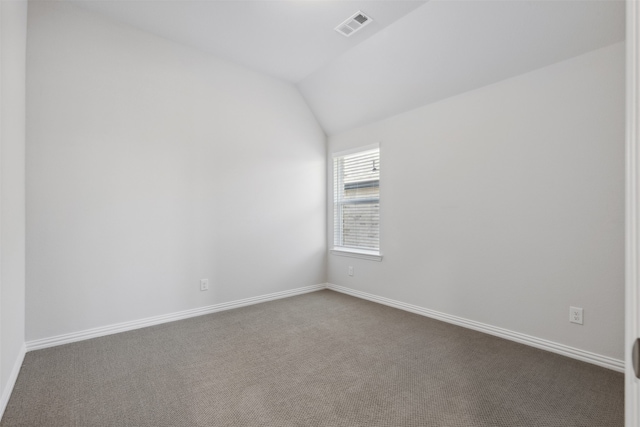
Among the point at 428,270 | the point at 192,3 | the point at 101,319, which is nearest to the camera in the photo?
the point at 192,3

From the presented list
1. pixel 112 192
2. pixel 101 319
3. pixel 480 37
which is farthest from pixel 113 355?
pixel 480 37

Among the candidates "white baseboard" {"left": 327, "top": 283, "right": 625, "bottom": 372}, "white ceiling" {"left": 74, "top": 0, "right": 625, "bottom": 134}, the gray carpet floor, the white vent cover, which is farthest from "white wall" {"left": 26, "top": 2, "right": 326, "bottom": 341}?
"white baseboard" {"left": 327, "top": 283, "right": 625, "bottom": 372}

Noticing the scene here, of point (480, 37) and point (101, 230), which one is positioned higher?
point (480, 37)

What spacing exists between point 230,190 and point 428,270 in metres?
2.41

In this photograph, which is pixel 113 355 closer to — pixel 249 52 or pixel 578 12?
pixel 249 52

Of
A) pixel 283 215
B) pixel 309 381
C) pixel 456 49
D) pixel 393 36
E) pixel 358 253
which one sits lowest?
pixel 309 381

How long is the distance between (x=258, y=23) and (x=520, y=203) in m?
2.85

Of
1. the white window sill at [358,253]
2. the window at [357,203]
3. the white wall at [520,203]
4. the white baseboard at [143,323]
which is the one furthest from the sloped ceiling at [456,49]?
the white baseboard at [143,323]

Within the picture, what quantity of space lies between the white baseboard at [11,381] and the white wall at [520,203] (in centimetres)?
330

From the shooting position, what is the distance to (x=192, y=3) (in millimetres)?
A: 2637

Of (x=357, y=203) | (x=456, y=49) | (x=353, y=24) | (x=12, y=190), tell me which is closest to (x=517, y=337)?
(x=357, y=203)

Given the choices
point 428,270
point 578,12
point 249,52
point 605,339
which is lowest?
point 605,339

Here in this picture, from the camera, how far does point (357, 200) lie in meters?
4.24

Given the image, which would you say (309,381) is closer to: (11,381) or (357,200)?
(11,381)
